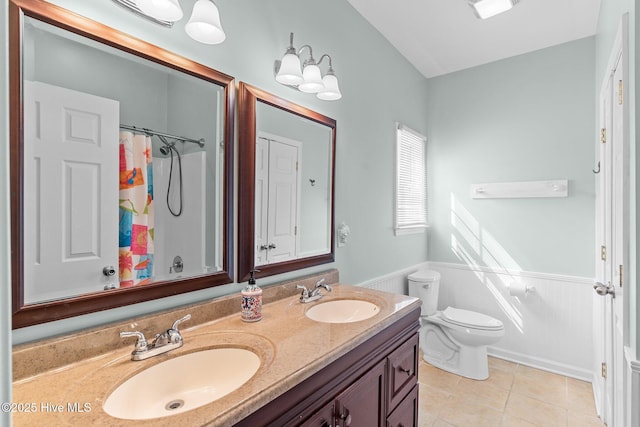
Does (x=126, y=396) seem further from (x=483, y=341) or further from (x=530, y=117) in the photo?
(x=530, y=117)

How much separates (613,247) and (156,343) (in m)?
2.12

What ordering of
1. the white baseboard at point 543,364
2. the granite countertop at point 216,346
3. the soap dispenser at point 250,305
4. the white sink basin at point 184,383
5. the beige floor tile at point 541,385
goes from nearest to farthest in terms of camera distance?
the granite countertop at point 216,346 → the white sink basin at point 184,383 → the soap dispenser at point 250,305 → the beige floor tile at point 541,385 → the white baseboard at point 543,364

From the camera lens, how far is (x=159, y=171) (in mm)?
1189

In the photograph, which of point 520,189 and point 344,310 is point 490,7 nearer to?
point 520,189

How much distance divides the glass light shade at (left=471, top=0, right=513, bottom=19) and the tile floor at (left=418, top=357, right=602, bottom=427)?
8.84 ft

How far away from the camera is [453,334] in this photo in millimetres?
2602

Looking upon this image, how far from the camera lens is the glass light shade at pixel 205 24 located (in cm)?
113

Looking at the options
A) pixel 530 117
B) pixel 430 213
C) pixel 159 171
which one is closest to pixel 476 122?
pixel 530 117

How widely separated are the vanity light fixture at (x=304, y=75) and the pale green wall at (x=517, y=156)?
1.92 m

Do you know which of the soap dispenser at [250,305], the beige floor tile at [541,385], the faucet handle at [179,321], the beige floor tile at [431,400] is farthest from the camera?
the beige floor tile at [541,385]

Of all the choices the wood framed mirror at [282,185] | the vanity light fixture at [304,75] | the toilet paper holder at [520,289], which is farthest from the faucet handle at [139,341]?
the toilet paper holder at [520,289]

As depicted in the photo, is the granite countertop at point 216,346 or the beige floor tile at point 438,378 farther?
the beige floor tile at point 438,378

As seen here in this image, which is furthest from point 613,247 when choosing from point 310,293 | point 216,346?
point 216,346

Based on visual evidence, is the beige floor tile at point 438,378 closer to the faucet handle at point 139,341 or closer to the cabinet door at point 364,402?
the cabinet door at point 364,402
